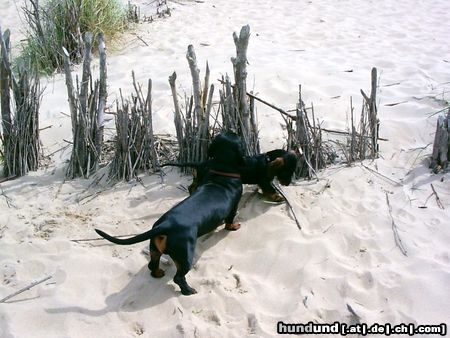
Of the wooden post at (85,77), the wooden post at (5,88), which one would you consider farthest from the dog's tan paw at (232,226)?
the wooden post at (5,88)

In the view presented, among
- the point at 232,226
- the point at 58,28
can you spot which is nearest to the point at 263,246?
the point at 232,226

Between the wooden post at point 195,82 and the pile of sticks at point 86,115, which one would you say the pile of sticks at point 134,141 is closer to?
the pile of sticks at point 86,115

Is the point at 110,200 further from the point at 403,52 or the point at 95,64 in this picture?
the point at 403,52

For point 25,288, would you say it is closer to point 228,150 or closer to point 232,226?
point 232,226

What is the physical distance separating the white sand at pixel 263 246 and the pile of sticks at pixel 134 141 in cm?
15

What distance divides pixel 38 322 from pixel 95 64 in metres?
4.10

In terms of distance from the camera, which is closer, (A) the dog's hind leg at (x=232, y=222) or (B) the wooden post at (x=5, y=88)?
(A) the dog's hind leg at (x=232, y=222)

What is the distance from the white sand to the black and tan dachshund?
0.13m

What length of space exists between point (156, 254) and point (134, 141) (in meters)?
1.25

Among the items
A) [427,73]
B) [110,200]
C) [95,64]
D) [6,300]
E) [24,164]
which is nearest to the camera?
[6,300]

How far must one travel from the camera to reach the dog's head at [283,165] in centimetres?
355

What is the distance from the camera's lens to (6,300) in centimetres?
288

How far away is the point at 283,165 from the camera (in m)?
3.57

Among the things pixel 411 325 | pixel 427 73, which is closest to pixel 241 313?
pixel 411 325
